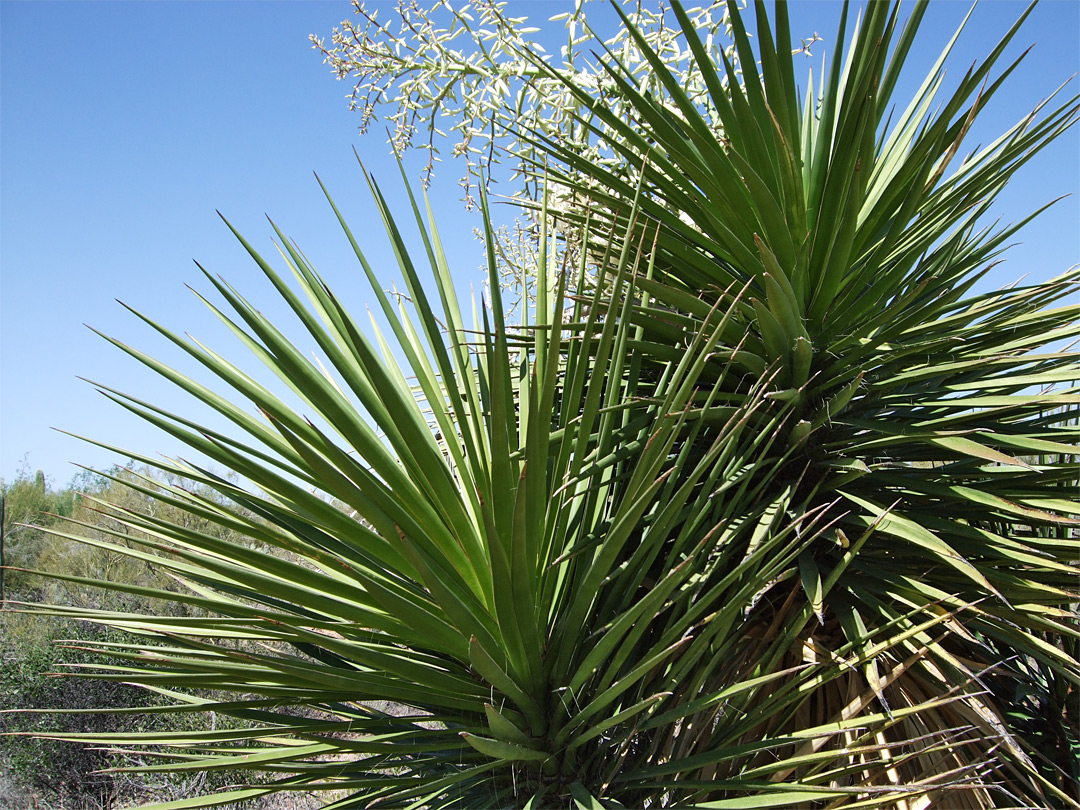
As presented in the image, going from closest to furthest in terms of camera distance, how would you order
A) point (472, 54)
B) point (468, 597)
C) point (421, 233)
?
point (468, 597)
point (421, 233)
point (472, 54)

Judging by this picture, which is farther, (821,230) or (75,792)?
(75,792)

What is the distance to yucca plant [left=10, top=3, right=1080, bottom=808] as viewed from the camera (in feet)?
5.34

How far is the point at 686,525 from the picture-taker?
1.84m

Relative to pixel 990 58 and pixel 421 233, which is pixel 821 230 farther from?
pixel 421 233

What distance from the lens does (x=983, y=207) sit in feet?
8.52

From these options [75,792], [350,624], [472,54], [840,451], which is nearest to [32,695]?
[75,792]

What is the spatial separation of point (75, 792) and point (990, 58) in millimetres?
13007

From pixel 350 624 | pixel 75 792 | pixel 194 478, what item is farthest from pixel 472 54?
pixel 75 792

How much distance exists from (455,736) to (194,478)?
3.24ft

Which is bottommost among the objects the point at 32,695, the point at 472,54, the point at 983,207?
the point at 32,695

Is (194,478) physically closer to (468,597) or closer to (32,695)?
(468,597)

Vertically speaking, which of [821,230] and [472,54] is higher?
[472,54]

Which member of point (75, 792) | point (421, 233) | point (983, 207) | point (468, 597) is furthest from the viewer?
point (75, 792)

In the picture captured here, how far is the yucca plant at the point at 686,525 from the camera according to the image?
1.63 m
